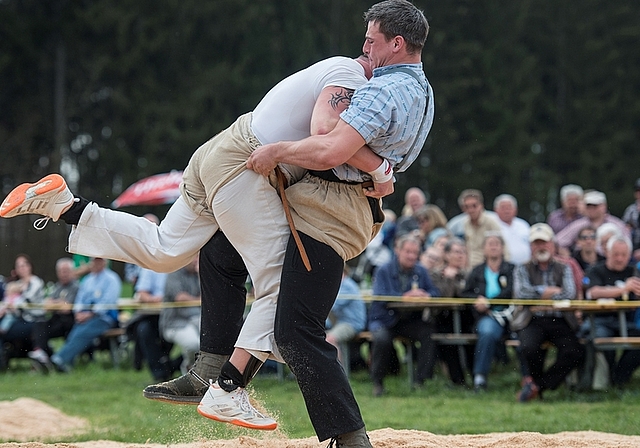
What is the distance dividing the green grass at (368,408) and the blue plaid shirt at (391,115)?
6.49 ft

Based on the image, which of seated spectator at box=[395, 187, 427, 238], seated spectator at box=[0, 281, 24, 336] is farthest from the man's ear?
seated spectator at box=[0, 281, 24, 336]

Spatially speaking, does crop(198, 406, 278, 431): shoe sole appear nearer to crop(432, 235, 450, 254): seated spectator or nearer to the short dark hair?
the short dark hair

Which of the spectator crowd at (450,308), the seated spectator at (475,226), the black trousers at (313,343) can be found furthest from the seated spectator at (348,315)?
the black trousers at (313,343)

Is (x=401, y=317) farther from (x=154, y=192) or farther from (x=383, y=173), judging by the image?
(x=154, y=192)

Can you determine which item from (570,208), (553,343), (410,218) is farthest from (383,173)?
(570,208)

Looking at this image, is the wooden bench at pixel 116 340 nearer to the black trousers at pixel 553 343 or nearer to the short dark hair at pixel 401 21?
the black trousers at pixel 553 343

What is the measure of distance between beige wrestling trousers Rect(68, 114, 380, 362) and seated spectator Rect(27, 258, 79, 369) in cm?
639

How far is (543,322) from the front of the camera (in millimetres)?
8070

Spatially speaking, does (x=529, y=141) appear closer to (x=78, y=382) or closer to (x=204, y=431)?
(x=78, y=382)

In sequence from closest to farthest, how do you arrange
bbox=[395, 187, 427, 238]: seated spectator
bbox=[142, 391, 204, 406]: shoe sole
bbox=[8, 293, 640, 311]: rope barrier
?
bbox=[142, 391, 204, 406]: shoe sole, bbox=[8, 293, 640, 311]: rope barrier, bbox=[395, 187, 427, 238]: seated spectator

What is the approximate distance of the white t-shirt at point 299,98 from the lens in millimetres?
4121

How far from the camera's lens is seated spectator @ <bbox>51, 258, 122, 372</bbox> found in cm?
1034

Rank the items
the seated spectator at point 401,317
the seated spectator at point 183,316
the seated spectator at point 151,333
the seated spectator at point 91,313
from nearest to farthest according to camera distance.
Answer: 1. the seated spectator at point 401,317
2. the seated spectator at point 183,316
3. the seated spectator at point 151,333
4. the seated spectator at point 91,313

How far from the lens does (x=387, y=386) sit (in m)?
8.88
